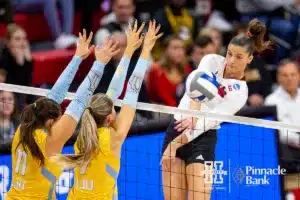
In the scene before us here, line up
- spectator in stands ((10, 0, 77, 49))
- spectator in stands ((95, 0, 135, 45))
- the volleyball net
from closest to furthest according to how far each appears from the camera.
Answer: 1. the volleyball net
2. spectator in stands ((95, 0, 135, 45))
3. spectator in stands ((10, 0, 77, 49))

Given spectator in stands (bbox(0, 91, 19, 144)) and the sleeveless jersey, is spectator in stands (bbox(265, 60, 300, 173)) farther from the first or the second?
spectator in stands (bbox(0, 91, 19, 144))

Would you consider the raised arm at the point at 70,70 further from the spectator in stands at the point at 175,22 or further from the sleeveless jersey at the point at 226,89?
the spectator in stands at the point at 175,22

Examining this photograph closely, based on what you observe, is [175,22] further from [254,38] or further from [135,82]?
[135,82]

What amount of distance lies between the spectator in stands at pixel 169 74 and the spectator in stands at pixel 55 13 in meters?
1.40

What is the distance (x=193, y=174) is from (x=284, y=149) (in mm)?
2520

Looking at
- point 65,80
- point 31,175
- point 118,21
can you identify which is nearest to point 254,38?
point 65,80

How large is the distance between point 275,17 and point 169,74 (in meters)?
2.39

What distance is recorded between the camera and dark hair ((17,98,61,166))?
8516 mm

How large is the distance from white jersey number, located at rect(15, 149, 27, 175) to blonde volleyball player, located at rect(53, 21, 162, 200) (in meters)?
Answer: 0.34

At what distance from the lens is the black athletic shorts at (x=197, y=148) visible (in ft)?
30.1

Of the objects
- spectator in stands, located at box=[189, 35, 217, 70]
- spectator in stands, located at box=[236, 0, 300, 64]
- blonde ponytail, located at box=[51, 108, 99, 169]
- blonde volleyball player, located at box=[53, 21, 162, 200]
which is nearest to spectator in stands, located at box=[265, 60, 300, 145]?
spectator in stands, located at box=[189, 35, 217, 70]

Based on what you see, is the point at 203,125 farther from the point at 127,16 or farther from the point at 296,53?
the point at 296,53

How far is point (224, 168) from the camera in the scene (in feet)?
33.3

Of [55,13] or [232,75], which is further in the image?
[55,13]
